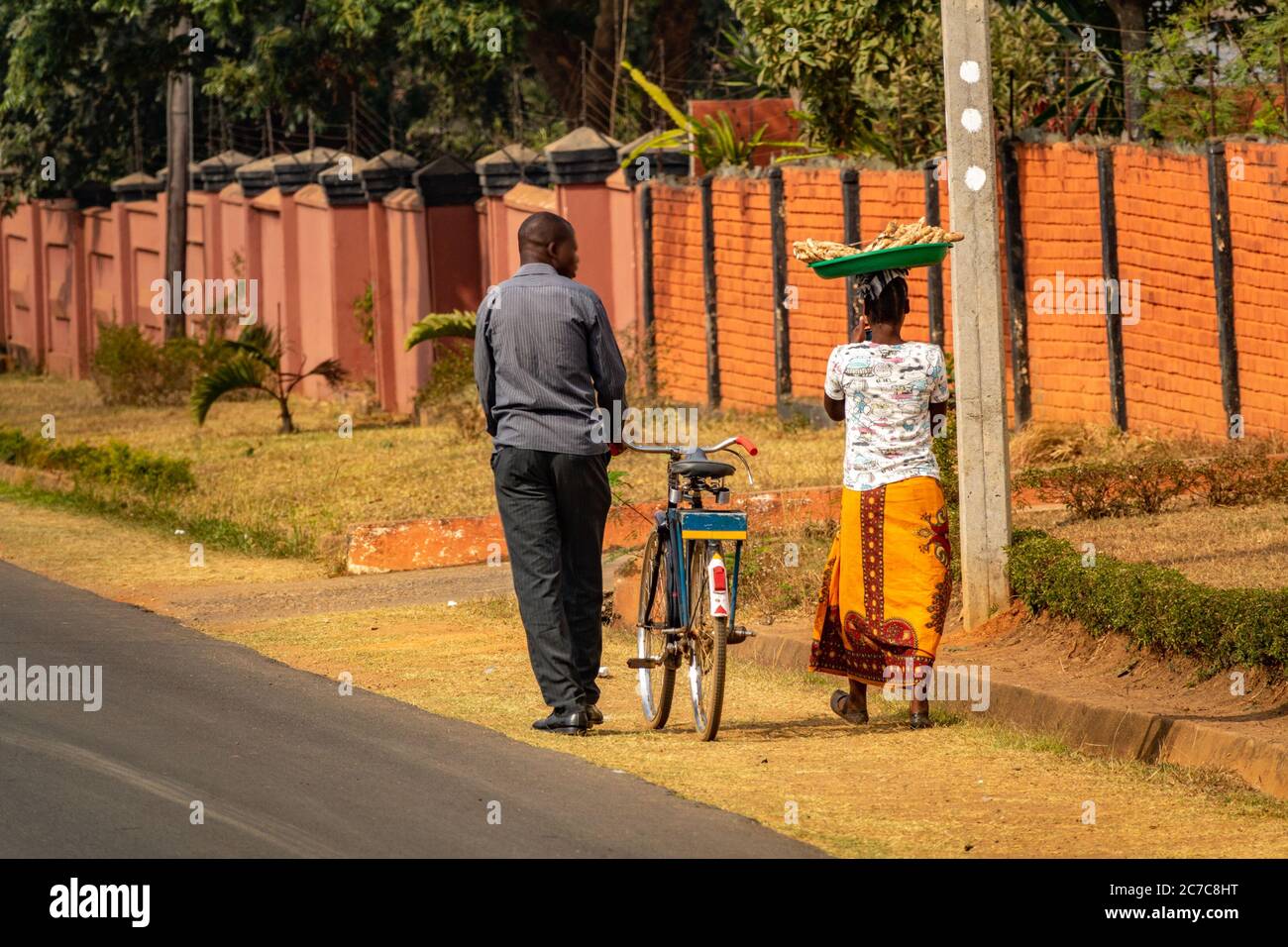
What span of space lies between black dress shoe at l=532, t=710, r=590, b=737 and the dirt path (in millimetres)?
96

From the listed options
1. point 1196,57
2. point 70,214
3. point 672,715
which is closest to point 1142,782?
point 672,715

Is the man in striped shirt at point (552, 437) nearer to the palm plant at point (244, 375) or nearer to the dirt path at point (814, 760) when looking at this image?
the dirt path at point (814, 760)

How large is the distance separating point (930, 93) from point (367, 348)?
9086 mm

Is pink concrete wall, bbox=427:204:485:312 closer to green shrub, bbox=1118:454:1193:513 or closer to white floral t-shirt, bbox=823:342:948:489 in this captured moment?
green shrub, bbox=1118:454:1193:513

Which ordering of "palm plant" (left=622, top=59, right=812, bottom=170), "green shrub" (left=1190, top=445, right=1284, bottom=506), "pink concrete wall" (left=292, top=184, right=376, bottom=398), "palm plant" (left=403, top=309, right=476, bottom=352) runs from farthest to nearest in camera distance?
"pink concrete wall" (left=292, top=184, right=376, bottom=398) → "palm plant" (left=622, top=59, right=812, bottom=170) → "palm plant" (left=403, top=309, right=476, bottom=352) → "green shrub" (left=1190, top=445, right=1284, bottom=506)

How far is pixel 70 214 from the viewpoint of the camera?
118 feet

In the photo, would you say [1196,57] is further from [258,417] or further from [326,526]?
[258,417]

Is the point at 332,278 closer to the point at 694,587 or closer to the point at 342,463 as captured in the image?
the point at 342,463

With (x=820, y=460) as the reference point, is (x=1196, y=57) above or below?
above

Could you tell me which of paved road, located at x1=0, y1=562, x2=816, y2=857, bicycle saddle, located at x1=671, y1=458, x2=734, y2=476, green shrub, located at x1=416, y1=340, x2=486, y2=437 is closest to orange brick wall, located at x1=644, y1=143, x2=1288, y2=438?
green shrub, located at x1=416, y1=340, x2=486, y2=437

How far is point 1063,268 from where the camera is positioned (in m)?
16.6

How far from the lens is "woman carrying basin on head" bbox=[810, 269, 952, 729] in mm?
8086

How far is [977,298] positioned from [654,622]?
2.18m
